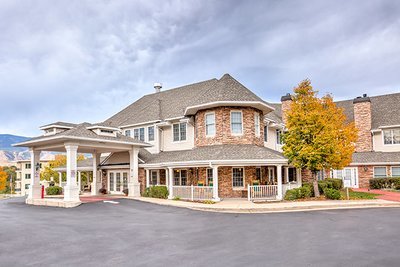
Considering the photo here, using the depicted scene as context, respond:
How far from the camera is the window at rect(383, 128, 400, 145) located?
3159cm

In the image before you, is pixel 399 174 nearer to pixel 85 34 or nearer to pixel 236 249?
pixel 236 249

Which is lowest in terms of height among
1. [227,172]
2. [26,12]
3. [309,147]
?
[227,172]

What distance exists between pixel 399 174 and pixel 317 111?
15.8m

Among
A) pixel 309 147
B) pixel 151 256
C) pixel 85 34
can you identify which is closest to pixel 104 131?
pixel 85 34

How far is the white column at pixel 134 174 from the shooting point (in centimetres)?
2481

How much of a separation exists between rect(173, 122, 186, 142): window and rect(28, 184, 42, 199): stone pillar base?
479 inches

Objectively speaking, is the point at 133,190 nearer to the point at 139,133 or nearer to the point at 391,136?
the point at 139,133

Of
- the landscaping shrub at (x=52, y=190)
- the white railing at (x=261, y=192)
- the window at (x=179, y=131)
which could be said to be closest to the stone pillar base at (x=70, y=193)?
the window at (x=179, y=131)

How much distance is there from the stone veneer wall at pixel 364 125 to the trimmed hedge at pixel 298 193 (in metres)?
15.7

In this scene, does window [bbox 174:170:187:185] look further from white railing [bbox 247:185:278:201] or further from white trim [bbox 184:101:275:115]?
white railing [bbox 247:185:278:201]

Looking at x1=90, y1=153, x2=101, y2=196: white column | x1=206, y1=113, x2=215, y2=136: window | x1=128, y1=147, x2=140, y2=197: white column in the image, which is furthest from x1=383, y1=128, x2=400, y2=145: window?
x1=90, y1=153, x2=101, y2=196: white column

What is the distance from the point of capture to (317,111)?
2092 centimetres

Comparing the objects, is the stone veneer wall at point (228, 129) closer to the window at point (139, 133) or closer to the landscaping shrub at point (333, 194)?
the landscaping shrub at point (333, 194)

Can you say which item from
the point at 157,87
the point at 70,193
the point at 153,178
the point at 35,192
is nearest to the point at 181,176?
the point at 153,178
